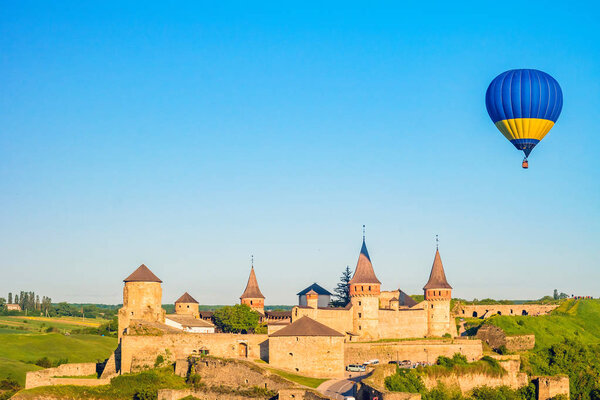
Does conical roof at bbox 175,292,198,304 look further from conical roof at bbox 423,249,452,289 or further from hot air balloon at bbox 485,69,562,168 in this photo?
hot air balloon at bbox 485,69,562,168

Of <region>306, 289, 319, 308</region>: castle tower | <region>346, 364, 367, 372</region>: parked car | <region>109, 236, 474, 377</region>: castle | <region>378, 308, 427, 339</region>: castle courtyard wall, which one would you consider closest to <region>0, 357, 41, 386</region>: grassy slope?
<region>109, 236, 474, 377</region>: castle

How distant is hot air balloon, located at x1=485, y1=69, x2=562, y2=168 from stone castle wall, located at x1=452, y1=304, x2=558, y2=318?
103ft

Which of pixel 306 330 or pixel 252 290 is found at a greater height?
pixel 252 290

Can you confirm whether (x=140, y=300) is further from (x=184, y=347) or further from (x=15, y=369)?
(x=15, y=369)

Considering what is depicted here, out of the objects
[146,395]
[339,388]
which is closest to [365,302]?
[339,388]

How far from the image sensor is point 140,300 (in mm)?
63156

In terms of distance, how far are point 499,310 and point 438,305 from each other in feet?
52.7

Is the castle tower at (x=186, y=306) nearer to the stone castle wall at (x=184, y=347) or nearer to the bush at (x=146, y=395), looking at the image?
the stone castle wall at (x=184, y=347)

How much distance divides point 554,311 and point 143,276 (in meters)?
45.5

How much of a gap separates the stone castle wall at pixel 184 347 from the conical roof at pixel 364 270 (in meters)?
13.6

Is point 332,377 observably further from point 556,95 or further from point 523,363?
point 556,95

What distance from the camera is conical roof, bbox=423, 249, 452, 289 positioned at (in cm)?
7431

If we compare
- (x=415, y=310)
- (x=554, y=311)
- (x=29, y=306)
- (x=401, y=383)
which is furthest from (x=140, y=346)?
(x=29, y=306)

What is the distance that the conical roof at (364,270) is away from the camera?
71.3 m
